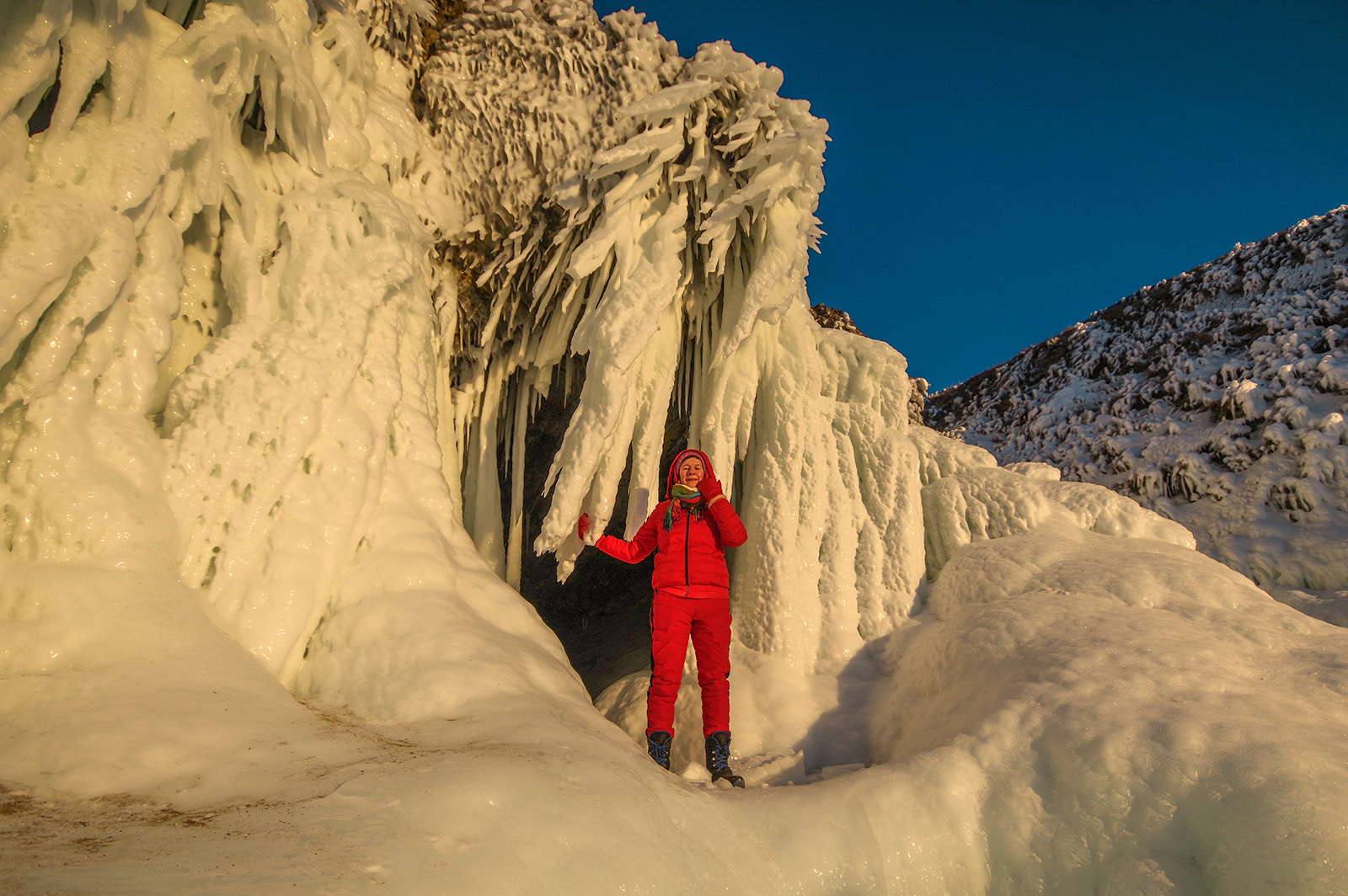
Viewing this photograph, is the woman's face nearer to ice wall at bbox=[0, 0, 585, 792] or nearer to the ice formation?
the ice formation

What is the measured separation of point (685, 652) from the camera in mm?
3578

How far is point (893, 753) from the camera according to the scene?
3.30 metres

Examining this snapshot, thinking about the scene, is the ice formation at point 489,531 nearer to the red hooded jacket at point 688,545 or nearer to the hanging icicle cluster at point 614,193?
the hanging icicle cluster at point 614,193

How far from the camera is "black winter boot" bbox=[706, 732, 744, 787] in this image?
3121 mm

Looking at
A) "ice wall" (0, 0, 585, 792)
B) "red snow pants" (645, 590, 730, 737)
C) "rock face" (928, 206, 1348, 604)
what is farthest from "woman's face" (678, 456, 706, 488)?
"rock face" (928, 206, 1348, 604)

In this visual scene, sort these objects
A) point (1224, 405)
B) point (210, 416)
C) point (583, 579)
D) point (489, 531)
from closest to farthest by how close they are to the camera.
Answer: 1. point (210, 416)
2. point (489, 531)
3. point (583, 579)
4. point (1224, 405)

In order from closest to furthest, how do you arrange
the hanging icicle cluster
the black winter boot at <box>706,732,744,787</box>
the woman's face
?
the black winter boot at <box>706,732,744,787</box>, the woman's face, the hanging icicle cluster

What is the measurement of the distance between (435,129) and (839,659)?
177 inches

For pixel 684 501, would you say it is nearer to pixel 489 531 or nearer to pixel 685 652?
pixel 685 652

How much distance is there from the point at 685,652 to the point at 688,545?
58 cm

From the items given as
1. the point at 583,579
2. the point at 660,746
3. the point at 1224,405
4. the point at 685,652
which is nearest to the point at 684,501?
the point at 685,652

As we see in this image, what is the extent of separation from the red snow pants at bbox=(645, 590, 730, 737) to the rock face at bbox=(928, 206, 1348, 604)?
21.1 feet

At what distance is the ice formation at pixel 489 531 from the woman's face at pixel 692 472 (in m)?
0.50

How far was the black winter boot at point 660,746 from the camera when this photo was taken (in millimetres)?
3254
